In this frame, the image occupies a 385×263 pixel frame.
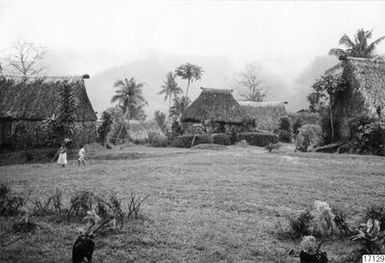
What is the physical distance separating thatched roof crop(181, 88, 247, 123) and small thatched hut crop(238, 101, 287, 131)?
8.19m

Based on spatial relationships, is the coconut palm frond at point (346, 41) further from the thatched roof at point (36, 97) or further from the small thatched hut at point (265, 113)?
the thatched roof at point (36, 97)

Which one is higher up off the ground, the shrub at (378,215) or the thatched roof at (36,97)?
the thatched roof at (36,97)

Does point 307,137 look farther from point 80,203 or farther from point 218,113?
point 80,203

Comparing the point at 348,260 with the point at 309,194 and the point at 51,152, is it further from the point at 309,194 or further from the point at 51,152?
the point at 51,152

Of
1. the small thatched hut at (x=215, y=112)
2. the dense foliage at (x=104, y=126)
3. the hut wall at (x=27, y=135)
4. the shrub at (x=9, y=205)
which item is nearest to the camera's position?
the shrub at (x=9, y=205)

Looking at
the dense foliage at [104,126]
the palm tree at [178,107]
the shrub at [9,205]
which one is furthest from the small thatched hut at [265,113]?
the shrub at [9,205]

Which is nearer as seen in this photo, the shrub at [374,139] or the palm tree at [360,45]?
the shrub at [374,139]

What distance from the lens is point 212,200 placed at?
37.7 feet

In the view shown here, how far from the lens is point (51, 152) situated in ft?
91.8

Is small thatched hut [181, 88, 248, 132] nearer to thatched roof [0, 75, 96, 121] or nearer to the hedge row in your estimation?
the hedge row

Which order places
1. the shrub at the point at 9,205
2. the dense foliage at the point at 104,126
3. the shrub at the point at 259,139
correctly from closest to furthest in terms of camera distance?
1. the shrub at the point at 9,205
2. the dense foliage at the point at 104,126
3. the shrub at the point at 259,139

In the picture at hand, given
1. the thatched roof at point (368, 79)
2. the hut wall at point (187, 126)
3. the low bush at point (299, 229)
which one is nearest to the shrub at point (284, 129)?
the hut wall at point (187, 126)

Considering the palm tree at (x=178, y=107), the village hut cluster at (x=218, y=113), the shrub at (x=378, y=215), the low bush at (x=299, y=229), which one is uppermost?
the palm tree at (x=178, y=107)

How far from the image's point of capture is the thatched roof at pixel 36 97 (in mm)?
32094
